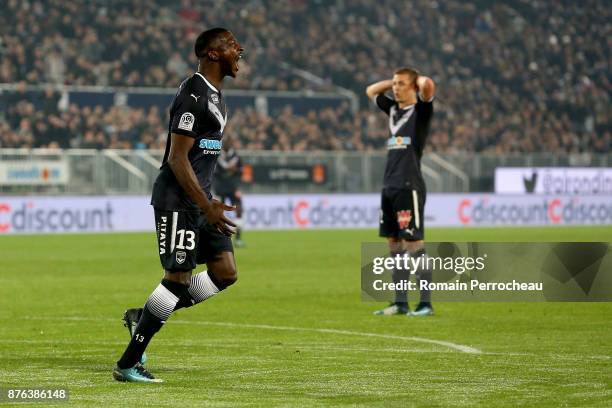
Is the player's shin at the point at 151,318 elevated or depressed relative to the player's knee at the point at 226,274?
depressed

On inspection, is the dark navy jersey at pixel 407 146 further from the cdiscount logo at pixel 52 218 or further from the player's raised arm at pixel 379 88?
the cdiscount logo at pixel 52 218

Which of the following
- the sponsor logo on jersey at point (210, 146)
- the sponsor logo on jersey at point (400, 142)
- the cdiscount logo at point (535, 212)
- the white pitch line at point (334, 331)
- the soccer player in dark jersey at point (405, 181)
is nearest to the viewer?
the sponsor logo on jersey at point (210, 146)

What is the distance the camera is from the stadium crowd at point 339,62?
3694 centimetres

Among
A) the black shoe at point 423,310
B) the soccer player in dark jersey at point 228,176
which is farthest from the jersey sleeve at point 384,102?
the soccer player in dark jersey at point 228,176

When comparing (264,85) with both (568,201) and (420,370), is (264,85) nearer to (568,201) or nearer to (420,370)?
(568,201)

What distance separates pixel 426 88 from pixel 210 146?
16.9ft

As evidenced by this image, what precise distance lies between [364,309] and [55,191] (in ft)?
64.9

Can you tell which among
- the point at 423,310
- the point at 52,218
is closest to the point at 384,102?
the point at 423,310

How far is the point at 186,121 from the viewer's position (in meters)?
8.23

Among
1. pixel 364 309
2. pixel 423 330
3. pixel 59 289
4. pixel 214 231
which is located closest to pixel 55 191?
pixel 59 289

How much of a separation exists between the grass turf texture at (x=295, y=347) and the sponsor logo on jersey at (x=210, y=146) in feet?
4.98

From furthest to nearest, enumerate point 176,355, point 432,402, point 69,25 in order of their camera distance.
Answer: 1. point 69,25
2. point 176,355
3. point 432,402

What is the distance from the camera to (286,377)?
8.56 meters

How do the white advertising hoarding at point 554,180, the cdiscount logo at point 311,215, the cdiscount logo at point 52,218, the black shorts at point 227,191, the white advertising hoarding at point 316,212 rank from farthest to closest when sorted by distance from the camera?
the white advertising hoarding at point 554,180 → the cdiscount logo at point 311,215 → the white advertising hoarding at point 316,212 → the cdiscount logo at point 52,218 → the black shorts at point 227,191
